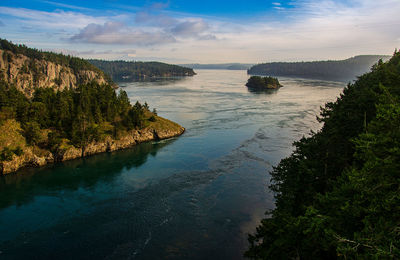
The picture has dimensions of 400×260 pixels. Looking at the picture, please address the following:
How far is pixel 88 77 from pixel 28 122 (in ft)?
498

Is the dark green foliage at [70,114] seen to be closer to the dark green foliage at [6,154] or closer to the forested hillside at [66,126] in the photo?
the forested hillside at [66,126]

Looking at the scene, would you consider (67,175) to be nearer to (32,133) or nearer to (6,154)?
(6,154)

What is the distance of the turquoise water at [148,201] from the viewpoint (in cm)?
2945

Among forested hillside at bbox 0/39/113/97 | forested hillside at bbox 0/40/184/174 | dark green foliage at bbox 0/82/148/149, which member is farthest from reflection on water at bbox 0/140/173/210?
forested hillside at bbox 0/39/113/97

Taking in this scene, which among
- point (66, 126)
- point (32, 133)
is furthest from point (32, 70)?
point (32, 133)

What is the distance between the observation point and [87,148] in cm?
5988

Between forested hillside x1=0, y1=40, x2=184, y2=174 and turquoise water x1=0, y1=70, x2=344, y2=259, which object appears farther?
forested hillside x1=0, y1=40, x2=184, y2=174

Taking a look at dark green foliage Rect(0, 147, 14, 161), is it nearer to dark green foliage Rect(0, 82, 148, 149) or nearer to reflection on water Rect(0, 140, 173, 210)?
reflection on water Rect(0, 140, 173, 210)

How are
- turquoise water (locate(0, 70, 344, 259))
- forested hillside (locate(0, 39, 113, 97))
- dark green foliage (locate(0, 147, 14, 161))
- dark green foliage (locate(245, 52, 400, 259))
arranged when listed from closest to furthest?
dark green foliage (locate(245, 52, 400, 259)), turquoise water (locate(0, 70, 344, 259)), dark green foliage (locate(0, 147, 14, 161)), forested hillside (locate(0, 39, 113, 97))

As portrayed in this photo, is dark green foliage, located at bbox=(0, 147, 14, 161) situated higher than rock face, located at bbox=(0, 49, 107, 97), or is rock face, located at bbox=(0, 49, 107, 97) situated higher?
rock face, located at bbox=(0, 49, 107, 97)

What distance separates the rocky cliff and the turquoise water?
81.5 inches

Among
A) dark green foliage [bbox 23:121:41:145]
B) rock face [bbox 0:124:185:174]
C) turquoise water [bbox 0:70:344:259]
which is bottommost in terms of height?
turquoise water [bbox 0:70:344:259]

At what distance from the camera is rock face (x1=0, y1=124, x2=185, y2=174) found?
167 feet

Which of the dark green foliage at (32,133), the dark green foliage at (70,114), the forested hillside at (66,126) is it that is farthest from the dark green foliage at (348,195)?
the dark green foliage at (32,133)
